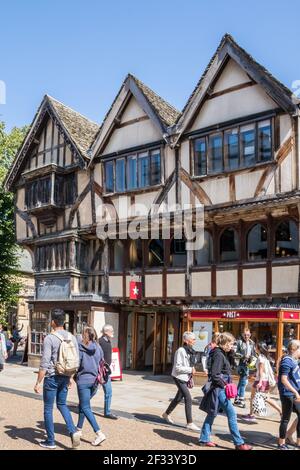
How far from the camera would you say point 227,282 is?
16031 millimetres

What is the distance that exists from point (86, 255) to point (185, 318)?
6042 mm

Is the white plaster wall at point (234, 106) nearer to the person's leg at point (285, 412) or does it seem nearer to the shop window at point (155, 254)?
the shop window at point (155, 254)

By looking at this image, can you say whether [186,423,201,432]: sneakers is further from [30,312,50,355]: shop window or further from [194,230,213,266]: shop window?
[30,312,50,355]: shop window

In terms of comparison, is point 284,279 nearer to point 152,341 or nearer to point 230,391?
point 152,341

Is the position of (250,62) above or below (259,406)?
above

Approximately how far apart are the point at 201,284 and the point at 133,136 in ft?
19.9

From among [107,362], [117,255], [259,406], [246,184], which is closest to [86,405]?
[107,362]

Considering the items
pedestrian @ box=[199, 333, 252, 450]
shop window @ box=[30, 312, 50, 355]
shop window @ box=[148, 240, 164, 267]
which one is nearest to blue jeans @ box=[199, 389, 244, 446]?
pedestrian @ box=[199, 333, 252, 450]

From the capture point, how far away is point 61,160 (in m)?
21.1

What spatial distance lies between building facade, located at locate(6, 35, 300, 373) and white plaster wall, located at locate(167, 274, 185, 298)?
50 mm

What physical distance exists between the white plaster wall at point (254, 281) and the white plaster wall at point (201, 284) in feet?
4.44

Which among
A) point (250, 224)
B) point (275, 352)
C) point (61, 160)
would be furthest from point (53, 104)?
point (275, 352)

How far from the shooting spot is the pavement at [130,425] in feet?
26.0

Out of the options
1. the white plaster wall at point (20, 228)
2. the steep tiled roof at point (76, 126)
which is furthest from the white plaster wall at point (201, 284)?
the white plaster wall at point (20, 228)
